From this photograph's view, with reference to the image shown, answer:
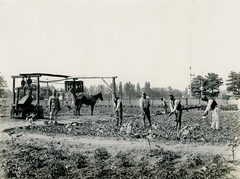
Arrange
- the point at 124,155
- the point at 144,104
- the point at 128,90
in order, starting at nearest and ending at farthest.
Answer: the point at 124,155, the point at 144,104, the point at 128,90

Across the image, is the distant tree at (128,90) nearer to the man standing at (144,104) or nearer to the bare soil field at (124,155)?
the man standing at (144,104)

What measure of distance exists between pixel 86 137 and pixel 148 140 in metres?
2.77

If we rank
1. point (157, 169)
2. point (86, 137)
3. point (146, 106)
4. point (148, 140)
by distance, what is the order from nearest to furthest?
point (157, 169)
point (148, 140)
point (86, 137)
point (146, 106)

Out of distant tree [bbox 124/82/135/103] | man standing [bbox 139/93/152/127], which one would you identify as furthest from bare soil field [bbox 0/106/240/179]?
distant tree [bbox 124/82/135/103]

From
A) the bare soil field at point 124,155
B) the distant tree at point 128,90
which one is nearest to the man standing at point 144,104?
the bare soil field at point 124,155

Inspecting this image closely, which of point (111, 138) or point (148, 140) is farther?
point (111, 138)

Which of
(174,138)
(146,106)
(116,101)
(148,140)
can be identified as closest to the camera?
(148,140)

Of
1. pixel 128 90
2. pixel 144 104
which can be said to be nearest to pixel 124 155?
pixel 144 104

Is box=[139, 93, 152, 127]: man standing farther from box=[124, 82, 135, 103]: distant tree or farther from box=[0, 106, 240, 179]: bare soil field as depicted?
box=[124, 82, 135, 103]: distant tree

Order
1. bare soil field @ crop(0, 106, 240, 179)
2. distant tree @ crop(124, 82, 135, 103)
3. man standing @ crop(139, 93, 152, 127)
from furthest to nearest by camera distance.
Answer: distant tree @ crop(124, 82, 135, 103), man standing @ crop(139, 93, 152, 127), bare soil field @ crop(0, 106, 240, 179)

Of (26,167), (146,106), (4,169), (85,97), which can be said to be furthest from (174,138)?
(85,97)

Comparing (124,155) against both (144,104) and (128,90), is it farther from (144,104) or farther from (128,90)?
(128,90)

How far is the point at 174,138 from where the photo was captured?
8867 millimetres

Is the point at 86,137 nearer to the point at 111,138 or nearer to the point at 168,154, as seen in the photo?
the point at 111,138
